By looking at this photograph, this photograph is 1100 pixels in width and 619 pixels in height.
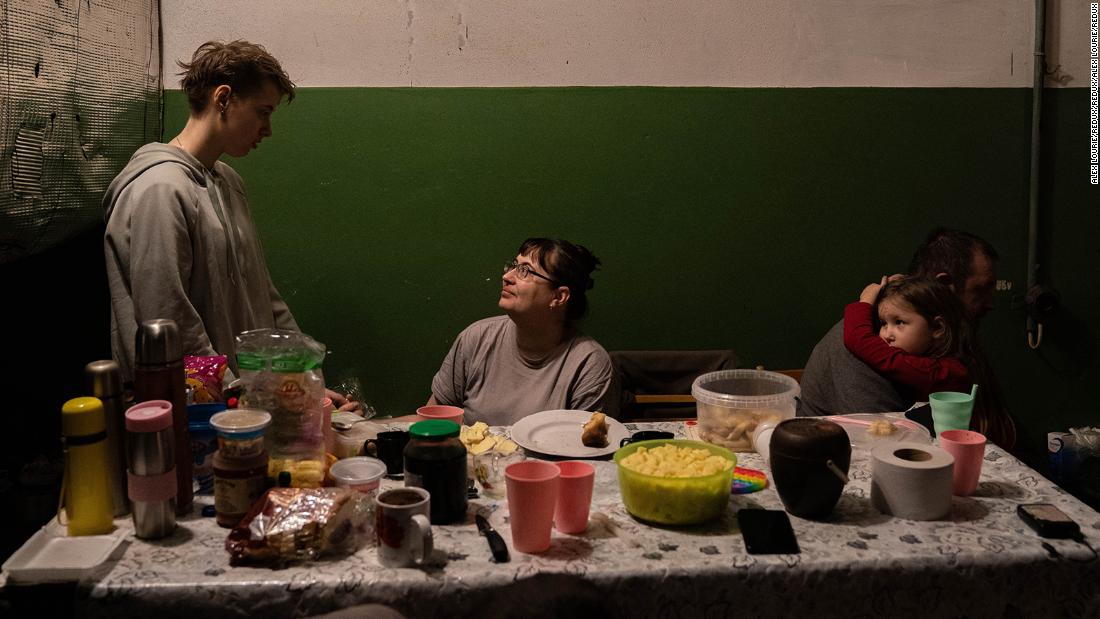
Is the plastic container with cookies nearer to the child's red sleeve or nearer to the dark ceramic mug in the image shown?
the dark ceramic mug

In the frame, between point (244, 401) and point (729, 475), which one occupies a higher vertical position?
point (244, 401)

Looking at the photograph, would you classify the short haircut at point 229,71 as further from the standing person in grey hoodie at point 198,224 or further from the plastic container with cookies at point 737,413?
the plastic container with cookies at point 737,413

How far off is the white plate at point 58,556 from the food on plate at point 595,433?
102cm

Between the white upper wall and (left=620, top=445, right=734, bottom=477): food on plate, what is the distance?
213cm

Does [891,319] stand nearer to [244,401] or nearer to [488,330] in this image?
[488,330]

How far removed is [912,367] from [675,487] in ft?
4.07

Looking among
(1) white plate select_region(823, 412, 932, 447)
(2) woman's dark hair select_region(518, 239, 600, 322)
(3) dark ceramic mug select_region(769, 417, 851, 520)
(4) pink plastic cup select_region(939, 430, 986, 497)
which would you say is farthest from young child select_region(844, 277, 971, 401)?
(3) dark ceramic mug select_region(769, 417, 851, 520)

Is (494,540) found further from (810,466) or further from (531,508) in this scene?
(810,466)

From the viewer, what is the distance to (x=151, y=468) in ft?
4.92

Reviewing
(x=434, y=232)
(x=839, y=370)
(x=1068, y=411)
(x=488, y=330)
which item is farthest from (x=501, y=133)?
(x=1068, y=411)

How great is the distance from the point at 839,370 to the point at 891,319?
22cm

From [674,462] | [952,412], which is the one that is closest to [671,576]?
[674,462]

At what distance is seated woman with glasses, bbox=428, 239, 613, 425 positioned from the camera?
2.69 metres

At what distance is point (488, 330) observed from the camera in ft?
9.47
